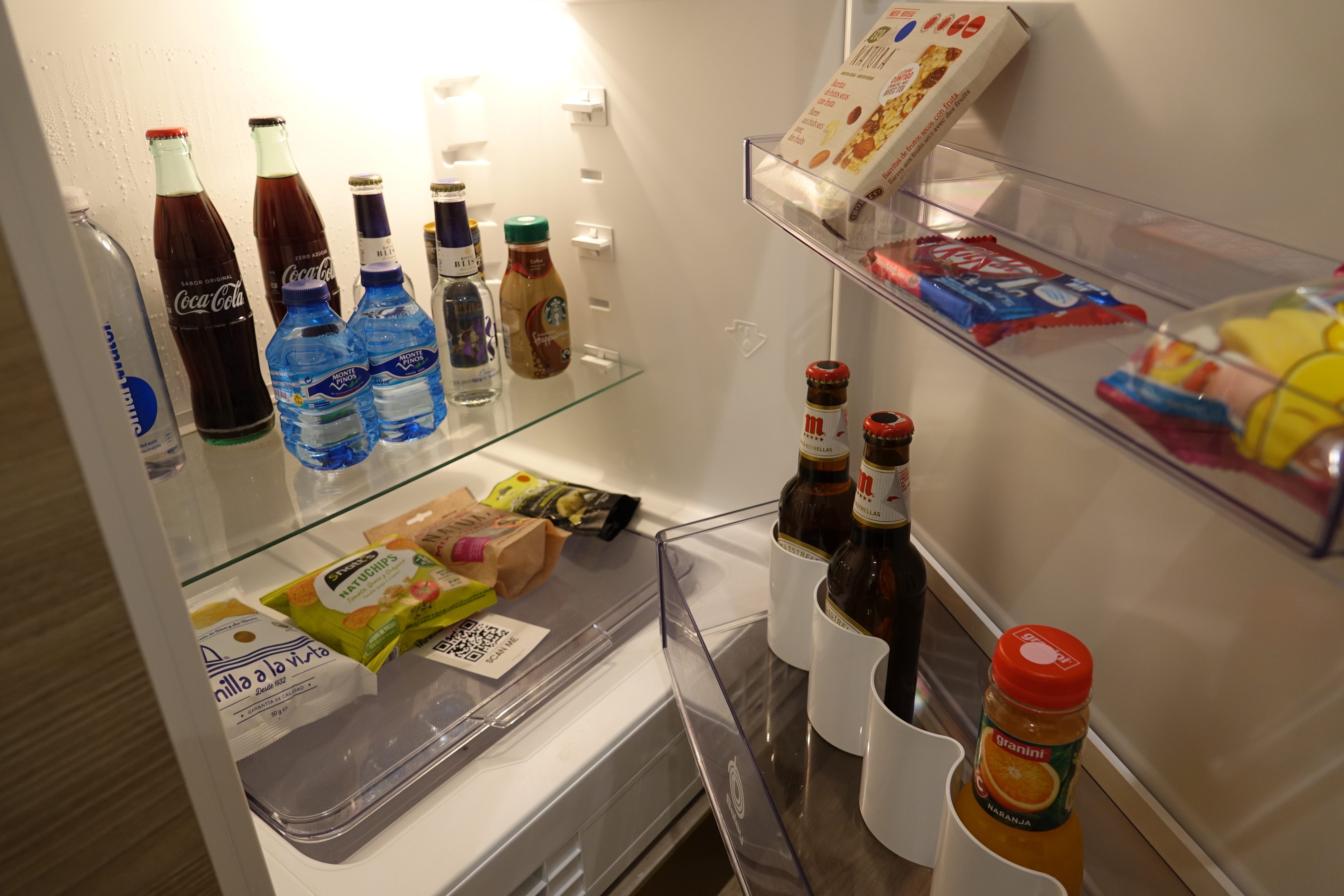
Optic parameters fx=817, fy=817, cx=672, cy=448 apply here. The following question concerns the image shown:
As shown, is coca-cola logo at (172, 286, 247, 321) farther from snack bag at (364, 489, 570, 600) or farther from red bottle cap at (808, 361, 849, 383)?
red bottle cap at (808, 361, 849, 383)

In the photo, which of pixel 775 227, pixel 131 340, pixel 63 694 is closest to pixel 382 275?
pixel 131 340

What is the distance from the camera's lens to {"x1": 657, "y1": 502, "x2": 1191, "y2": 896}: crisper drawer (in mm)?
656

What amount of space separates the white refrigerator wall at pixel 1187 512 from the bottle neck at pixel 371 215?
661 mm

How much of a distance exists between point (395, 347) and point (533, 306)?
22cm

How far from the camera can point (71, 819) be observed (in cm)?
47

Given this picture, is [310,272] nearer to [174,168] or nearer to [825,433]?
[174,168]

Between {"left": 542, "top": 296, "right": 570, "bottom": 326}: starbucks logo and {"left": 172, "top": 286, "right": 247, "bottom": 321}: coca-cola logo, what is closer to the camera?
{"left": 172, "top": 286, "right": 247, "bottom": 321}: coca-cola logo

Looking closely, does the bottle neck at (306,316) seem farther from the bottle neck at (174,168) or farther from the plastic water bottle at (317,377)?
the bottle neck at (174,168)

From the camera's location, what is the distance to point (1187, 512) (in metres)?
0.57

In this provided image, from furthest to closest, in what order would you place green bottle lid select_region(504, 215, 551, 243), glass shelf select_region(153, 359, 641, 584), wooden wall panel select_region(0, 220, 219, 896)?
green bottle lid select_region(504, 215, 551, 243) → glass shelf select_region(153, 359, 641, 584) → wooden wall panel select_region(0, 220, 219, 896)

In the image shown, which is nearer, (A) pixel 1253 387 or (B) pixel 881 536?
(A) pixel 1253 387

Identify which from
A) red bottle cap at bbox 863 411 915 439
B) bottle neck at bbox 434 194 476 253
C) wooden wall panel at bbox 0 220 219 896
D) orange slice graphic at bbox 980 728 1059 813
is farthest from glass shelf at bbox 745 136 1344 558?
wooden wall panel at bbox 0 220 219 896

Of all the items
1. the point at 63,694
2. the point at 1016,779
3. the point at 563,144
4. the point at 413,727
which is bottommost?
the point at 413,727

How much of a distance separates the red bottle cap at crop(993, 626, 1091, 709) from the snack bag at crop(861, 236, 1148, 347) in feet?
0.68
